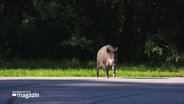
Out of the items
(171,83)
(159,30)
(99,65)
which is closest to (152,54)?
(159,30)

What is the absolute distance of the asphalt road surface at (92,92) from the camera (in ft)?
41.9

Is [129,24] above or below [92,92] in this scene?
above

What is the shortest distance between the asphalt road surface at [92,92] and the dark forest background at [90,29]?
1415cm

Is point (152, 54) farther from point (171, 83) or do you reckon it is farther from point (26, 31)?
point (171, 83)

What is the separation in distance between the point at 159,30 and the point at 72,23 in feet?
15.6

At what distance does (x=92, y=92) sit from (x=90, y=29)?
19592 mm

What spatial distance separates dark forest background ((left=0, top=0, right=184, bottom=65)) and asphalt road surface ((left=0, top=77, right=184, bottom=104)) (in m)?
14.1

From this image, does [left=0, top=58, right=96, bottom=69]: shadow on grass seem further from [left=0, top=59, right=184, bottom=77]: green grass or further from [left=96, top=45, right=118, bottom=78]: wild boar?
[left=96, top=45, right=118, bottom=78]: wild boar

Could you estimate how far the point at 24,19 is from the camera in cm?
3362

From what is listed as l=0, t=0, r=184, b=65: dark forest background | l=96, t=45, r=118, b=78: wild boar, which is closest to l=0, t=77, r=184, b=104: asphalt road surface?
l=96, t=45, r=118, b=78: wild boar

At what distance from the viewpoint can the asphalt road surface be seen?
12.8 metres

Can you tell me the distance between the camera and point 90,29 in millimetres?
34312
